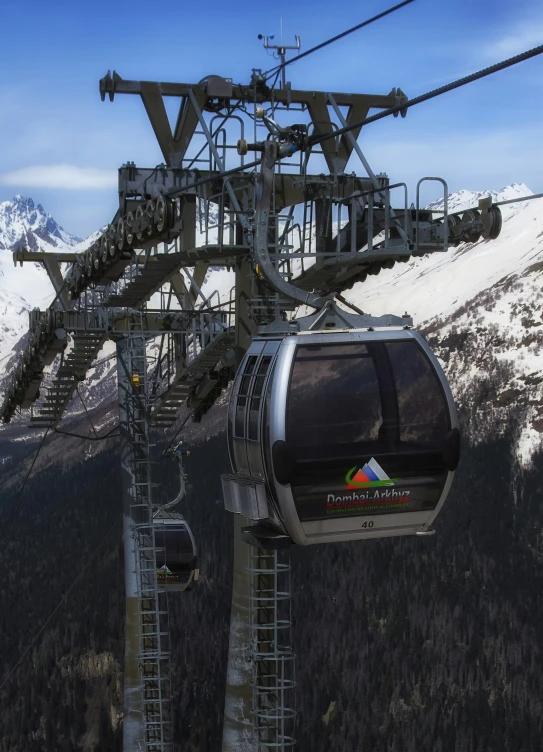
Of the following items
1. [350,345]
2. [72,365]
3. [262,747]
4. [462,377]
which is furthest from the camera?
[462,377]

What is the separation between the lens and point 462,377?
91.8 meters

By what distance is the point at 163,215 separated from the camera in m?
20.8

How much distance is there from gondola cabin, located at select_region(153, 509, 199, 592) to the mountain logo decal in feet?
48.8

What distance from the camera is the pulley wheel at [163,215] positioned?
20828mm

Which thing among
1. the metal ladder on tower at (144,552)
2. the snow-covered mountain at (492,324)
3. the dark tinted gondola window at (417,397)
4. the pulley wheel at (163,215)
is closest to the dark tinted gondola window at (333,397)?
the dark tinted gondola window at (417,397)

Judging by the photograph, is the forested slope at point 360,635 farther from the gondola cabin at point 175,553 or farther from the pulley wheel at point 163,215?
the pulley wheel at point 163,215

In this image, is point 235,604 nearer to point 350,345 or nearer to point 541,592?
point 350,345

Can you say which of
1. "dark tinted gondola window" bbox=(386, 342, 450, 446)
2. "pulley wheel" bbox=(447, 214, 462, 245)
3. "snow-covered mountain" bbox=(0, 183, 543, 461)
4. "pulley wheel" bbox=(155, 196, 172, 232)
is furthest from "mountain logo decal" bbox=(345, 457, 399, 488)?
"snow-covered mountain" bbox=(0, 183, 543, 461)

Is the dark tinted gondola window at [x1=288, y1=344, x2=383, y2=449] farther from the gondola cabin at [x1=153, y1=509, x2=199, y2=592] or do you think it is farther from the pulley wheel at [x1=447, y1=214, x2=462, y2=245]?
the gondola cabin at [x1=153, y1=509, x2=199, y2=592]

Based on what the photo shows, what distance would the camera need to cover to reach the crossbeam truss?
19.7 meters

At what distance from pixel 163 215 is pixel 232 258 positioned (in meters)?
3.41

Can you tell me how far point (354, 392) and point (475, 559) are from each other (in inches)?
2561

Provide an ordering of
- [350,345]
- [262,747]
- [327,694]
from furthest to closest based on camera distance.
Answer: [327,694] → [262,747] → [350,345]

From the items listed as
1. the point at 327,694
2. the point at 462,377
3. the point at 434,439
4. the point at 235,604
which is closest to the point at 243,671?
the point at 235,604
